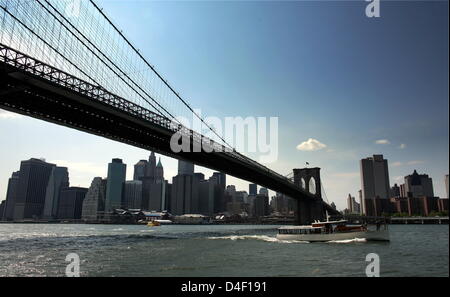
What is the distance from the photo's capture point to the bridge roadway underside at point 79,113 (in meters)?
31.2

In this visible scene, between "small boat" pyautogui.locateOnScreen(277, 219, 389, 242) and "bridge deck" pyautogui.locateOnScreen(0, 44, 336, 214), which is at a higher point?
"bridge deck" pyautogui.locateOnScreen(0, 44, 336, 214)

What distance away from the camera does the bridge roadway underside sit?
31.2 meters

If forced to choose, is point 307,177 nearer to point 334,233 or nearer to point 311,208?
point 311,208

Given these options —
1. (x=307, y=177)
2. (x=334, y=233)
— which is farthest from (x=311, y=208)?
(x=334, y=233)

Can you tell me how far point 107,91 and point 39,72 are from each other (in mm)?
8496

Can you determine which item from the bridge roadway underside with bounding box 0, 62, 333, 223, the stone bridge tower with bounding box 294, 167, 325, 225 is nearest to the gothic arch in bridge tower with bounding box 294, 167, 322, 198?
the stone bridge tower with bounding box 294, 167, 325, 225

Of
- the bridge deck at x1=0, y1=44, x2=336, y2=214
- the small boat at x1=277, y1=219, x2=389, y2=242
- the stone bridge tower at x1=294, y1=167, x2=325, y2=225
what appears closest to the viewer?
the bridge deck at x1=0, y1=44, x2=336, y2=214

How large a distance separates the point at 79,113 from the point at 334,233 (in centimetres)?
3527

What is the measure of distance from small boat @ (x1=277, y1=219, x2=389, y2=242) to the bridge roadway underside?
69.1 ft

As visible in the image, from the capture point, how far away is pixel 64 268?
2228cm

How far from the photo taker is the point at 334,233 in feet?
146

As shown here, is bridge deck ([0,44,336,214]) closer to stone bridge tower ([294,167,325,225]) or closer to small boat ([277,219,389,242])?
small boat ([277,219,389,242])
